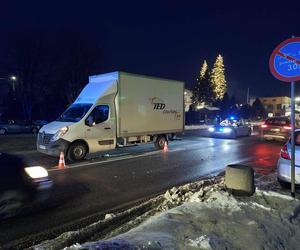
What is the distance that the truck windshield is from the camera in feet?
41.5

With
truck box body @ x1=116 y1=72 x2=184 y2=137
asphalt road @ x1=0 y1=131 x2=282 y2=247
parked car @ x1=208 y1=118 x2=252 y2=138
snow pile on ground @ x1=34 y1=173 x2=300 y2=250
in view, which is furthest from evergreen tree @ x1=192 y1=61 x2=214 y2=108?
snow pile on ground @ x1=34 y1=173 x2=300 y2=250

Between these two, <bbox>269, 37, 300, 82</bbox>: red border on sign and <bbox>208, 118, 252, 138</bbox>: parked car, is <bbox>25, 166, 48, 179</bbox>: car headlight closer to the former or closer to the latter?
<bbox>269, 37, 300, 82</bbox>: red border on sign

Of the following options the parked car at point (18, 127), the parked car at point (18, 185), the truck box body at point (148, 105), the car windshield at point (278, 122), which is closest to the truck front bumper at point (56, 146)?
the truck box body at point (148, 105)

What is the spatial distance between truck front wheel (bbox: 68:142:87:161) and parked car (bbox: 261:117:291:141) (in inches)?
472

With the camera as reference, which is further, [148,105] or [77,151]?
[148,105]

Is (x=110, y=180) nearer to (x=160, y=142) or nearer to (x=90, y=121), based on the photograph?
(x=90, y=121)

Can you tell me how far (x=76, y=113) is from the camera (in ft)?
42.6

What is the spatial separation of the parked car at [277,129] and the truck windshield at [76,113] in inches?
460

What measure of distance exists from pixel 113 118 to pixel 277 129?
1074 centimetres

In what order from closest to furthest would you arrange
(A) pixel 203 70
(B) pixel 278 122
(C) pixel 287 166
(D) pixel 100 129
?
(C) pixel 287 166 → (D) pixel 100 129 → (B) pixel 278 122 → (A) pixel 203 70

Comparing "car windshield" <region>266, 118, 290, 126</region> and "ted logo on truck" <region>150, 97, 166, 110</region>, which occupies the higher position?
"ted logo on truck" <region>150, 97, 166, 110</region>

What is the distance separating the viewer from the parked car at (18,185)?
4871 millimetres

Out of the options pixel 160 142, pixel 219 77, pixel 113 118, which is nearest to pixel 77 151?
pixel 113 118

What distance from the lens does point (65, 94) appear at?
142 ft
